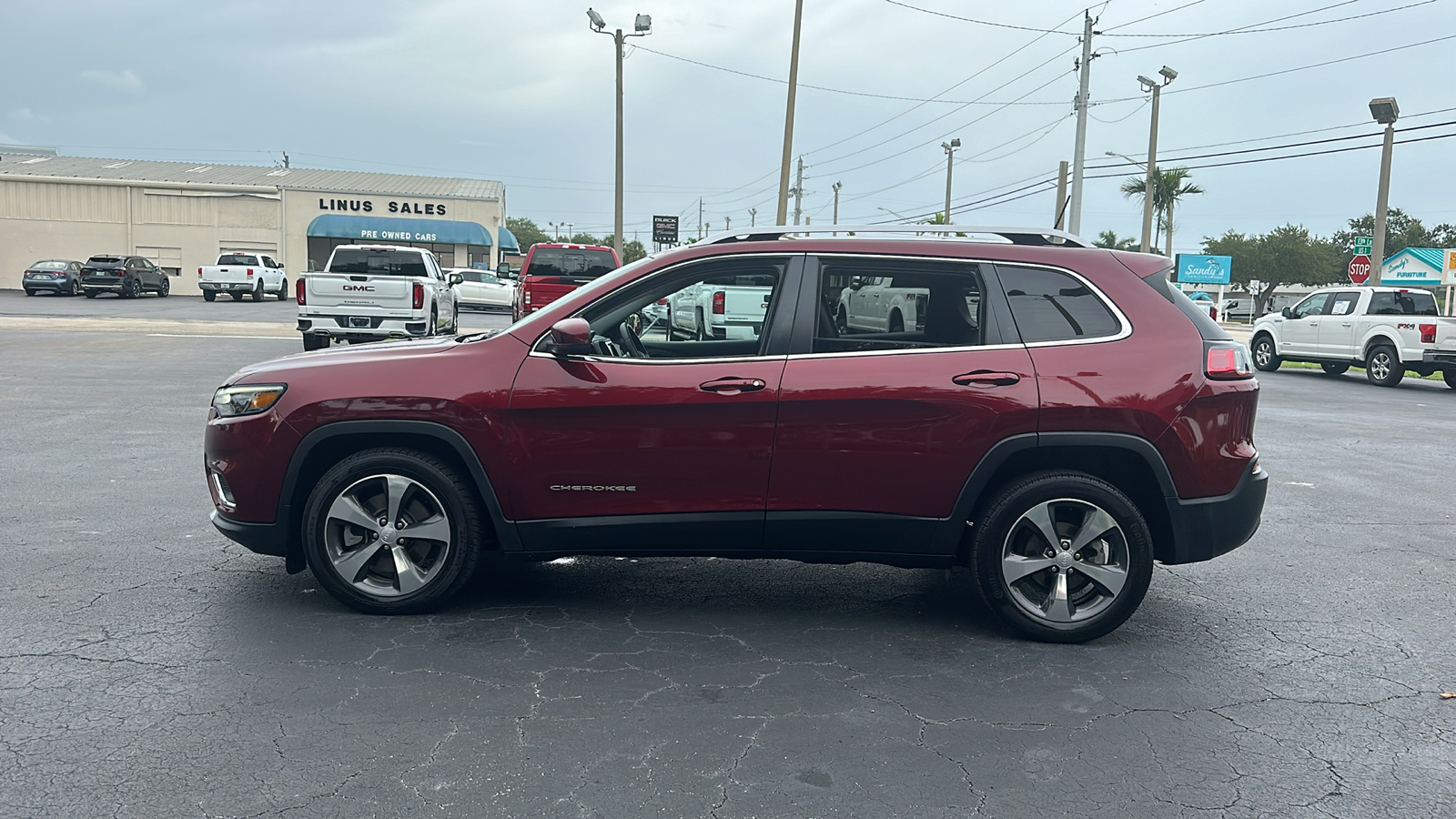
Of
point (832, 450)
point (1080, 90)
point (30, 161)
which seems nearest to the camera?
point (832, 450)

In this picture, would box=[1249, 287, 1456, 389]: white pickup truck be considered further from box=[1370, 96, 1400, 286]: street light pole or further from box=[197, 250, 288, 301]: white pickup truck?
box=[197, 250, 288, 301]: white pickup truck

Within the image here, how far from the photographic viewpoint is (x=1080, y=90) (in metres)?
32.9

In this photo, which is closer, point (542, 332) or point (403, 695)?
point (403, 695)

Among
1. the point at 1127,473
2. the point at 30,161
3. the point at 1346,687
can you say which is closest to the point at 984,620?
the point at 1127,473

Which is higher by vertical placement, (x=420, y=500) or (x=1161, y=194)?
(x=1161, y=194)

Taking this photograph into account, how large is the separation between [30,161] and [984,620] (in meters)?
72.0

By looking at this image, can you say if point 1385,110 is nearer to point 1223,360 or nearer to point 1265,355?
point 1265,355

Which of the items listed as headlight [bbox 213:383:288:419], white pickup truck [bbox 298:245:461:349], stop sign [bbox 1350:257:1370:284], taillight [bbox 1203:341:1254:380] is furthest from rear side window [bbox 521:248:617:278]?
stop sign [bbox 1350:257:1370:284]

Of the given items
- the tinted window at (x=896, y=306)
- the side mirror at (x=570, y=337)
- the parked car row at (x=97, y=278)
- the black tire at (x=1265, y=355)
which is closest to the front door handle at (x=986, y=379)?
the tinted window at (x=896, y=306)

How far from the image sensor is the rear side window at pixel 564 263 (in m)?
21.3

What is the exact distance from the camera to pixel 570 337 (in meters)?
4.62

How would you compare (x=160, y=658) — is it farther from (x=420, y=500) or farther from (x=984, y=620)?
(x=984, y=620)

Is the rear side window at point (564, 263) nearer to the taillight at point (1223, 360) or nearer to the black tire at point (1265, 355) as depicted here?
the black tire at point (1265, 355)

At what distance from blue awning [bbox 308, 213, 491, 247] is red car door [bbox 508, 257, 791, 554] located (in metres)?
55.8
